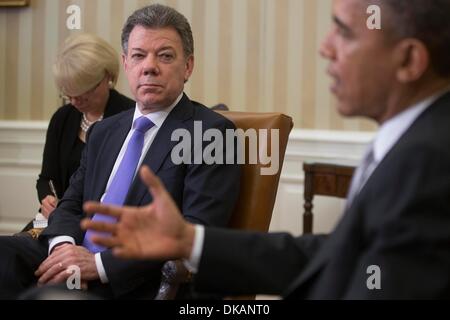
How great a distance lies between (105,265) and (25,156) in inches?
116

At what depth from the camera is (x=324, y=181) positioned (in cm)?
390

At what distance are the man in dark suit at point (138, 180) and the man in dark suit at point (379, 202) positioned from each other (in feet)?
2.38

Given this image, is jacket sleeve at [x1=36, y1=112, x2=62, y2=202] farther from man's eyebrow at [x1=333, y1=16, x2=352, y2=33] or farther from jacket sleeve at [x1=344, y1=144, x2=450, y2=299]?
jacket sleeve at [x1=344, y1=144, x2=450, y2=299]

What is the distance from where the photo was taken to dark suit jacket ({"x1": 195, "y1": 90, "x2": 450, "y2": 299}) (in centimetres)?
122

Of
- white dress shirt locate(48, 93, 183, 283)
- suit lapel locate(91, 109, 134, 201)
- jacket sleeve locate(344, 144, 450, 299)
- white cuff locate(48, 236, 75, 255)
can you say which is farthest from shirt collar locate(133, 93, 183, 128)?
jacket sleeve locate(344, 144, 450, 299)

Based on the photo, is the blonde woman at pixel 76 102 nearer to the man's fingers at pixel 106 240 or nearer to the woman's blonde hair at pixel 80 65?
the woman's blonde hair at pixel 80 65

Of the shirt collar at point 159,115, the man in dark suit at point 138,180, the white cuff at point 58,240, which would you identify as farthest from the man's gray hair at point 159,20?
the white cuff at point 58,240

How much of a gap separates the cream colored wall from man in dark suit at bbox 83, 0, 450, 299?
9.69ft

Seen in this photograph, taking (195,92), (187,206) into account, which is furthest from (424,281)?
(195,92)

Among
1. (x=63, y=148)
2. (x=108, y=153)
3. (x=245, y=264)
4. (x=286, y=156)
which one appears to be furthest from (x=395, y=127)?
(x=286, y=156)

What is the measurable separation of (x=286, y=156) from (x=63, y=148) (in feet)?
4.90

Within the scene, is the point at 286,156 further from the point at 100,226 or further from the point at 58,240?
the point at 100,226

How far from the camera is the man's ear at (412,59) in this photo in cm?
135
